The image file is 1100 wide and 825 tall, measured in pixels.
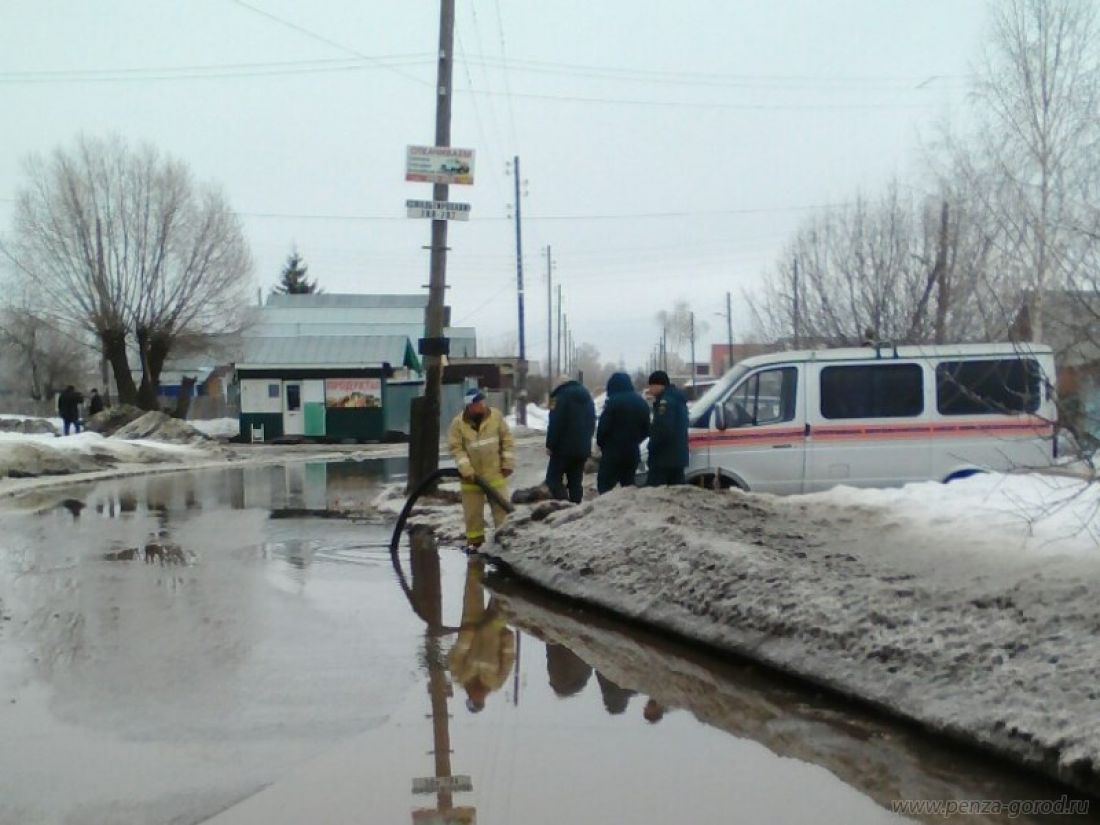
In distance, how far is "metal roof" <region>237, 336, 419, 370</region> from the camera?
3931 cm

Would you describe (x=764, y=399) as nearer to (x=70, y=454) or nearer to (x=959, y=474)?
(x=959, y=474)

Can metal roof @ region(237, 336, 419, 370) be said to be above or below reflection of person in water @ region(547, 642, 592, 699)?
above

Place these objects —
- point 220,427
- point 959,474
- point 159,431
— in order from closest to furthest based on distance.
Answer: point 959,474 → point 159,431 → point 220,427

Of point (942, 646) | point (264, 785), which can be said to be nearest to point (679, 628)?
point (942, 646)

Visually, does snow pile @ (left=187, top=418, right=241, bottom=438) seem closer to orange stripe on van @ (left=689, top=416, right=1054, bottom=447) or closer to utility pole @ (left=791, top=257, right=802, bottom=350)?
utility pole @ (left=791, top=257, right=802, bottom=350)

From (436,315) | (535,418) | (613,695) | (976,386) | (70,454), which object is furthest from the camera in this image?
(535,418)

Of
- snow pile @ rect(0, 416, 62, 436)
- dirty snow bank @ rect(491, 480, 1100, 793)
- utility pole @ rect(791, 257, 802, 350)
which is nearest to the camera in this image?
dirty snow bank @ rect(491, 480, 1100, 793)

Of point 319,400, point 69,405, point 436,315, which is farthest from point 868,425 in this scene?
point 69,405

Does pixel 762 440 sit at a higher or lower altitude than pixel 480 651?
higher

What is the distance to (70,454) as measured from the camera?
23.7m

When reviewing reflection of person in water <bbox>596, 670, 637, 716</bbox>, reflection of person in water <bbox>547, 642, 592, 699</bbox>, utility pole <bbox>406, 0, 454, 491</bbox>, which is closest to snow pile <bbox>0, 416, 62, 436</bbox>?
utility pole <bbox>406, 0, 454, 491</bbox>

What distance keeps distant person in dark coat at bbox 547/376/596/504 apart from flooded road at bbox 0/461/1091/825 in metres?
2.35

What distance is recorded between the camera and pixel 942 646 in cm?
556

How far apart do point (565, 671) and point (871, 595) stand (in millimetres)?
1911
